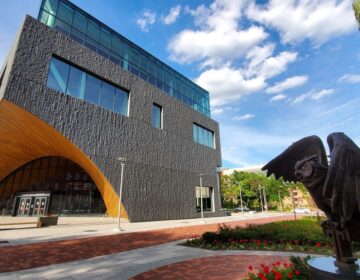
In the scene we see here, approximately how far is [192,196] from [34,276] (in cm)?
2711

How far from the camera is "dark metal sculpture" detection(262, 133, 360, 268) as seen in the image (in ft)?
13.2

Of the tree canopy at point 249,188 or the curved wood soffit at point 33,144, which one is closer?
the curved wood soffit at point 33,144

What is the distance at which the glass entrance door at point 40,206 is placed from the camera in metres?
29.2

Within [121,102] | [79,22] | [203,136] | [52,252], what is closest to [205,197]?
[203,136]

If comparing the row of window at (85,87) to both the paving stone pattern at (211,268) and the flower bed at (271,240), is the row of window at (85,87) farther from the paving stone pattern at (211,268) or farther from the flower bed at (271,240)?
the paving stone pattern at (211,268)

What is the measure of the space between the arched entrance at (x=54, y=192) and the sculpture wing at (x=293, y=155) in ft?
83.9

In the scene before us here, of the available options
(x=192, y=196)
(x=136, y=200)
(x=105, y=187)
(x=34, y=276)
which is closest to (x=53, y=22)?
(x=105, y=187)

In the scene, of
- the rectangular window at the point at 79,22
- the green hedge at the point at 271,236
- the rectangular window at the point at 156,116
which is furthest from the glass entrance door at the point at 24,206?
the green hedge at the point at 271,236

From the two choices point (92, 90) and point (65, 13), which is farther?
point (92, 90)

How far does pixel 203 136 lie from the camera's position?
39594 mm

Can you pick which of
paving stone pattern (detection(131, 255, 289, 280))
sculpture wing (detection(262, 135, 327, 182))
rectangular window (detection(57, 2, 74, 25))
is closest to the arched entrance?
rectangular window (detection(57, 2, 74, 25))

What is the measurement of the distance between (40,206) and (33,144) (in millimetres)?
7843

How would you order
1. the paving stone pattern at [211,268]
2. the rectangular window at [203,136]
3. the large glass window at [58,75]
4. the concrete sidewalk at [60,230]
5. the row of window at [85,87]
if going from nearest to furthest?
the paving stone pattern at [211,268], the concrete sidewalk at [60,230], the large glass window at [58,75], the row of window at [85,87], the rectangular window at [203,136]

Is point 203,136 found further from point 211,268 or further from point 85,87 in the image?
point 211,268
